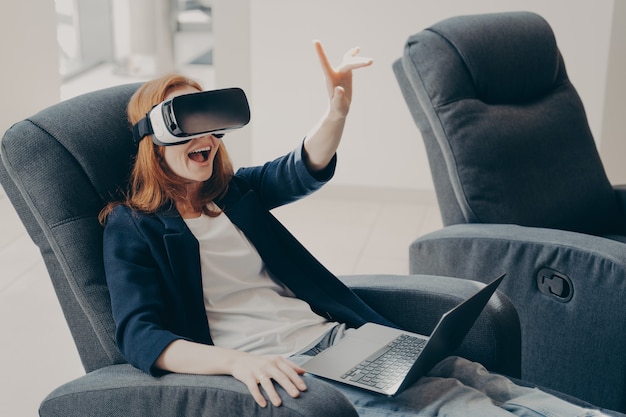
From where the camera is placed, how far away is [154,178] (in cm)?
178

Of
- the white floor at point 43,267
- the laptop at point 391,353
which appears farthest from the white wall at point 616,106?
the laptop at point 391,353

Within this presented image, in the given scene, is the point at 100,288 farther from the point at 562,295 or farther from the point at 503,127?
the point at 503,127

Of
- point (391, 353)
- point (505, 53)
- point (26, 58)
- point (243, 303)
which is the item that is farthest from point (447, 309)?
point (26, 58)

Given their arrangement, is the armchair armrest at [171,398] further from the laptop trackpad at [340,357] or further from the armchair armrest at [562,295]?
the armchair armrest at [562,295]

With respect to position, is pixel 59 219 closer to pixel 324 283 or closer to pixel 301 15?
pixel 324 283

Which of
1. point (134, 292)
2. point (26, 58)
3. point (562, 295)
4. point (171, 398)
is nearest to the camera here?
point (171, 398)

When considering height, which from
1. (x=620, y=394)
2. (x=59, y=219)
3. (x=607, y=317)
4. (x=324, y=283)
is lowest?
(x=620, y=394)

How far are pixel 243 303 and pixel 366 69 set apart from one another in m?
2.33

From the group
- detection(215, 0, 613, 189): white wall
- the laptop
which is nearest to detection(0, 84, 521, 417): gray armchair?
the laptop

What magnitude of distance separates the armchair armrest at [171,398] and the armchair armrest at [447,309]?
48 centimetres

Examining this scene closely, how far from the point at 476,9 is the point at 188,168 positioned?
93.9 inches

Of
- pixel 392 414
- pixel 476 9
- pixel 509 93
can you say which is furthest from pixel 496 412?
pixel 476 9

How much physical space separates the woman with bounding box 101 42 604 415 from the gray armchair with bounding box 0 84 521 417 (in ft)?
0.15

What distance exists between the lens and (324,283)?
1941mm
